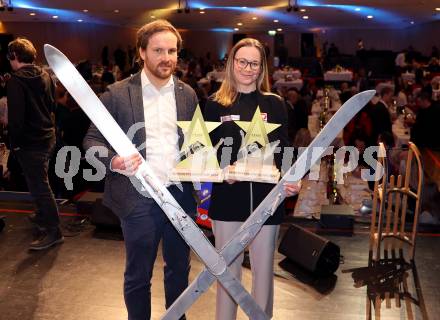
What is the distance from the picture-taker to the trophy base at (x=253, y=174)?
86.1 inches

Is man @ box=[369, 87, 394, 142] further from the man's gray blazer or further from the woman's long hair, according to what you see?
the man's gray blazer

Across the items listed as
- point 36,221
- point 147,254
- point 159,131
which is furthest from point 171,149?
point 36,221

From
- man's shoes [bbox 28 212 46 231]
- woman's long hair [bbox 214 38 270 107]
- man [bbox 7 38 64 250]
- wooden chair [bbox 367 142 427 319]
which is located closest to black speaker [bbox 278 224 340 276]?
wooden chair [bbox 367 142 427 319]

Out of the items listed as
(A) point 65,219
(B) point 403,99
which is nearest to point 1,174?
(A) point 65,219

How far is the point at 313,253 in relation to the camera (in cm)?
350

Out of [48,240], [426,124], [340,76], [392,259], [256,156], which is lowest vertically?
[392,259]

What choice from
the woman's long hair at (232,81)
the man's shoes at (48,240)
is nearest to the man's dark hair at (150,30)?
the woman's long hair at (232,81)

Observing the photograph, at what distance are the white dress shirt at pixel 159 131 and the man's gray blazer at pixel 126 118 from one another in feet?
0.07

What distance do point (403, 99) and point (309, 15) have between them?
9.80m

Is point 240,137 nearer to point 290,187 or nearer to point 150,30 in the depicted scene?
point 290,187

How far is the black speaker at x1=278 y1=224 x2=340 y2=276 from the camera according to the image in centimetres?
346

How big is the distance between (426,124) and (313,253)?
4.12m

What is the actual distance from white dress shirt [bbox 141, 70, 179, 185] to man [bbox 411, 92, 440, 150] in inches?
211

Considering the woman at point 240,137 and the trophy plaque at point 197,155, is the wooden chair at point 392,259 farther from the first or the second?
the trophy plaque at point 197,155
